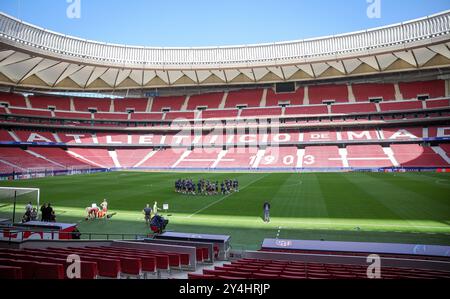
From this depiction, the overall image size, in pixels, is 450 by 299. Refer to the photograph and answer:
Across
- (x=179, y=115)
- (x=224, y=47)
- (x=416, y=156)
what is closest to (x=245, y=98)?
(x=224, y=47)

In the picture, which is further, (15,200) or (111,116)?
(111,116)

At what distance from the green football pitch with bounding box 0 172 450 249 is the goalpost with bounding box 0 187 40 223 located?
5.92 ft

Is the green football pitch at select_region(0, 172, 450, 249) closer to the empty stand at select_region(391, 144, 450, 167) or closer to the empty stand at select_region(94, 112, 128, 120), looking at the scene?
the empty stand at select_region(391, 144, 450, 167)

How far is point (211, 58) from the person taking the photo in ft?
198

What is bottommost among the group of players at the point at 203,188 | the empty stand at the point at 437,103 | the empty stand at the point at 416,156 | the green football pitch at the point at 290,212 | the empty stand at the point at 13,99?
the green football pitch at the point at 290,212

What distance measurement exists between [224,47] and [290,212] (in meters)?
47.7

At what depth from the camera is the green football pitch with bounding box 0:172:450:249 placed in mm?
14133

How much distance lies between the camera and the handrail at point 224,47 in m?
43.5

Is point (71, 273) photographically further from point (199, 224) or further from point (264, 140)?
point (264, 140)

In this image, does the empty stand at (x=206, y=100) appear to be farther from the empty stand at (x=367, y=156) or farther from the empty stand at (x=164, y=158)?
the empty stand at (x=367, y=156)

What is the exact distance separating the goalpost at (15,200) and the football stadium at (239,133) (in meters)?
0.23

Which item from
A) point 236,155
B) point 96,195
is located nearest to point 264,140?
point 236,155

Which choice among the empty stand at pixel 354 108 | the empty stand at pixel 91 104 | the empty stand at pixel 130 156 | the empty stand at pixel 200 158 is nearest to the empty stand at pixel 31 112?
the empty stand at pixel 91 104

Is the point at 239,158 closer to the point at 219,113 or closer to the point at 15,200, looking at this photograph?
the point at 219,113
